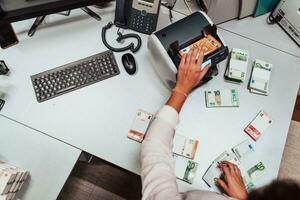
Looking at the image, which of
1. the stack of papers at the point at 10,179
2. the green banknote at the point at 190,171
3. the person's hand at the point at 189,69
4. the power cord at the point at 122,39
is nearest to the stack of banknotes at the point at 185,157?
the green banknote at the point at 190,171

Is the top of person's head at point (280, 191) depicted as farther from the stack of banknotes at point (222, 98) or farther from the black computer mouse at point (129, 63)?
the black computer mouse at point (129, 63)

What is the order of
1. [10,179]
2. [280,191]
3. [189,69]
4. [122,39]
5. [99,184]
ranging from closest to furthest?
[280,191] < [10,179] < [189,69] < [122,39] < [99,184]

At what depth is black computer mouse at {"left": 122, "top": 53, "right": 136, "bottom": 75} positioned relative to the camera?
4.33 feet

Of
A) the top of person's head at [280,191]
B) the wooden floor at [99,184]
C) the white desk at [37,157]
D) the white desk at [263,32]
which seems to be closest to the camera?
the top of person's head at [280,191]

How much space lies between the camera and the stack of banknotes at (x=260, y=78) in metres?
1.33

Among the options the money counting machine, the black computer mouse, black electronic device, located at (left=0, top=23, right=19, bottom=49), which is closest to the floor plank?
the money counting machine

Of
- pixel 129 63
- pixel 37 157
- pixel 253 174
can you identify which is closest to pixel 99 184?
pixel 37 157

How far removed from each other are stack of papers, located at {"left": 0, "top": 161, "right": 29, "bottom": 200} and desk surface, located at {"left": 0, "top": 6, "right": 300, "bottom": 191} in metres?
0.19

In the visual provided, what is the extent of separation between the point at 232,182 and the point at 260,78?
0.47 meters

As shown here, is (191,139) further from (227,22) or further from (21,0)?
(21,0)

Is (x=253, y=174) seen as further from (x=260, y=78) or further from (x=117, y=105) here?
(x=117, y=105)

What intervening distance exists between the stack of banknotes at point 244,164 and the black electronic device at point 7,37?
968mm

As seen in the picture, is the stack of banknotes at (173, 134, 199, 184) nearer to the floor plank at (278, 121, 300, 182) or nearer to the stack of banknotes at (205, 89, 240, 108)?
the stack of banknotes at (205, 89, 240, 108)

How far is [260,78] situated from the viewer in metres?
1.34
